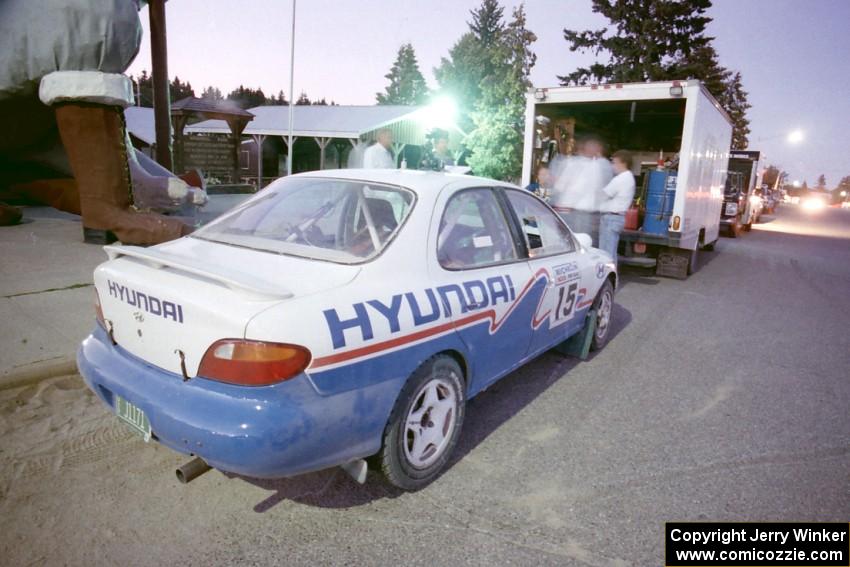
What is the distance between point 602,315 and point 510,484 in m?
2.66

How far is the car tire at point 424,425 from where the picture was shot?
8.49 ft

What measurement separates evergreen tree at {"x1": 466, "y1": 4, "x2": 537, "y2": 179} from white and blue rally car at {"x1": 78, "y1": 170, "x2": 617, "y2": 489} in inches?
934

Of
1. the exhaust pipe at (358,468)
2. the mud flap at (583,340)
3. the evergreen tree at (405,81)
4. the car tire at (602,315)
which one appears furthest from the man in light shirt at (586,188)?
the evergreen tree at (405,81)

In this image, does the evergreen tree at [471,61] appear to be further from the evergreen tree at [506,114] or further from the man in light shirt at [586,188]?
the man in light shirt at [586,188]

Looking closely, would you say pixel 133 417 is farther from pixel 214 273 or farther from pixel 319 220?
pixel 319 220

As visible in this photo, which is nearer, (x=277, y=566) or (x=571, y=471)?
(x=277, y=566)

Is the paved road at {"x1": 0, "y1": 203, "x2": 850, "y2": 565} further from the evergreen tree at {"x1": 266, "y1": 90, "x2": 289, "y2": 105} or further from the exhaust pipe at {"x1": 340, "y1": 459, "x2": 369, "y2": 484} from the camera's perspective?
the evergreen tree at {"x1": 266, "y1": 90, "x2": 289, "y2": 105}

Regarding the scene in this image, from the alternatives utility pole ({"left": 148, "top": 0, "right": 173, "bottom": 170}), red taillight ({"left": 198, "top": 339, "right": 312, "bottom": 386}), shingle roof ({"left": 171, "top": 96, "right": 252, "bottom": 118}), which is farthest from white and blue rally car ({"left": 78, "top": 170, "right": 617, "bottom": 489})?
shingle roof ({"left": 171, "top": 96, "right": 252, "bottom": 118})

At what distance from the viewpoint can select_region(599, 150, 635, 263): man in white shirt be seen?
7.80 metres

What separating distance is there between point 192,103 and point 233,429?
821 inches

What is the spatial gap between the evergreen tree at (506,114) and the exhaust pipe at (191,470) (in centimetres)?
2501

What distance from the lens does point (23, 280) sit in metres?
5.82

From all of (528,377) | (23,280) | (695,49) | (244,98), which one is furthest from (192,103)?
(244,98)

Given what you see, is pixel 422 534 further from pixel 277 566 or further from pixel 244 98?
pixel 244 98
